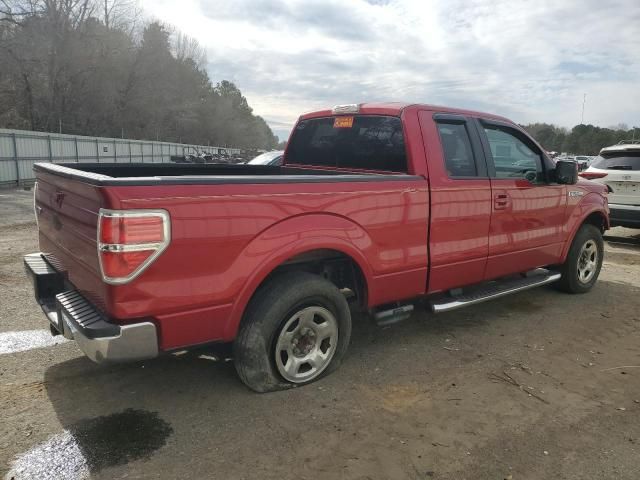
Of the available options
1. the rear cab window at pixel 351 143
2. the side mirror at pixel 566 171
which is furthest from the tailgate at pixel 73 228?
the side mirror at pixel 566 171

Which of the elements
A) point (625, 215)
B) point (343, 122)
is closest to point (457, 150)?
point (343, 122)

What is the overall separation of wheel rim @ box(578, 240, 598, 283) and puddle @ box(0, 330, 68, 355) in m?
5.49

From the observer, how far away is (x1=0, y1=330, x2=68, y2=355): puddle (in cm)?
402

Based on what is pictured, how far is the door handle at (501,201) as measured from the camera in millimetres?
4488

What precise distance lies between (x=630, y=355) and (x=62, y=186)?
4577 mm

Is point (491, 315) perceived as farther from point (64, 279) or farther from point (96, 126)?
point (96, 126)

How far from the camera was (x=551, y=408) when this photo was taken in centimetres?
332

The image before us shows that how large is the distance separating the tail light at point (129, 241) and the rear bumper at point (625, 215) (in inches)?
338

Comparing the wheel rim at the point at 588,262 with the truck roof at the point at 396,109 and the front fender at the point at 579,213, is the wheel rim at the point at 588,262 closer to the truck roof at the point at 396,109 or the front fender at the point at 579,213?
the front fender at the point at 579,213

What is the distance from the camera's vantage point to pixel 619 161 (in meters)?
9.02

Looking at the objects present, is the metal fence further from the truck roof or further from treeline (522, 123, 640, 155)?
treeline (522, 123, 640, 155)

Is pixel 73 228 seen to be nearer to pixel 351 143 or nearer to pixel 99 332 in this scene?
pixel 99 332

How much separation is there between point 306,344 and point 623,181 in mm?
7749

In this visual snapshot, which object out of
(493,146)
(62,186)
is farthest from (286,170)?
(62,186)
